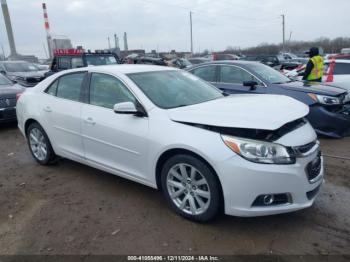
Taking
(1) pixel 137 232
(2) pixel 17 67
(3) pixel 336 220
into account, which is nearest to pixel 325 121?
(3) pixel 336 220

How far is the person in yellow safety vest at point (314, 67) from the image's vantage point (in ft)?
27.1

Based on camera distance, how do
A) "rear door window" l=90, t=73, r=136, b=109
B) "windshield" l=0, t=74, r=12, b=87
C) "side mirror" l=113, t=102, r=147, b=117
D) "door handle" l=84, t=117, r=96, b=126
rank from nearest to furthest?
"side mirror" l=113, t=102, r=147, b=117 → "rear door window" l=90, t=73, r=136, b=109 → "door handle" l=84, t=117, r=96, b=126 → "windshield" l=0, t=74, r=12, b=87

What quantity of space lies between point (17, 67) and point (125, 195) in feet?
41.9

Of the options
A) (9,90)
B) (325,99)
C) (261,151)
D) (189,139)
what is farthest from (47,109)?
(325,99)

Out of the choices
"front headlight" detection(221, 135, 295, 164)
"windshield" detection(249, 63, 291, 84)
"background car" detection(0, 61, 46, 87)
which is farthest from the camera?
"background car" detection(0, 61, 46, 87)

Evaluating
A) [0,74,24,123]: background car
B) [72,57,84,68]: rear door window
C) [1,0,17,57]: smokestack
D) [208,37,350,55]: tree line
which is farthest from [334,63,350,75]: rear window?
[208,37,350,55]: tree line

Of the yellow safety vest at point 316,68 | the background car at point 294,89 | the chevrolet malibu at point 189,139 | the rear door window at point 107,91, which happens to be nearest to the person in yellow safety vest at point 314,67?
the yellow safety vest at point 316,68

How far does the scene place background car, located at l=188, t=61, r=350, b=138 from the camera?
6.32m

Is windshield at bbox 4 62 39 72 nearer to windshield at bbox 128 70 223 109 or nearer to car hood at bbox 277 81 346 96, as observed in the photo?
car hood at bbox 277 81 346 96

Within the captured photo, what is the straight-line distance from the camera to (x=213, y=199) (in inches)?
125

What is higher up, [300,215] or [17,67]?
[17,67]

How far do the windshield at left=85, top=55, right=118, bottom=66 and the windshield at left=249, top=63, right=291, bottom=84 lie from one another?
285 inches

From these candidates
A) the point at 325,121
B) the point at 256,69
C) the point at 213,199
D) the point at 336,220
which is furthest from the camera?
the point at 256,69

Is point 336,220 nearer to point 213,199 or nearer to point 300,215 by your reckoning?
point 300,215
